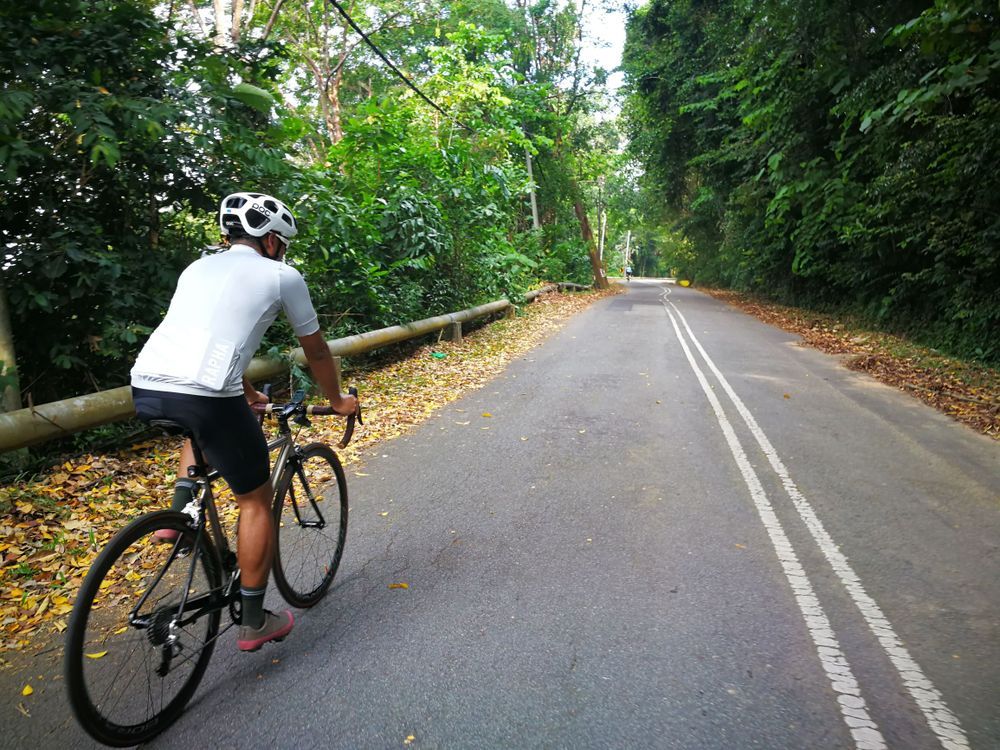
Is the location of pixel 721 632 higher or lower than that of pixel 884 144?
lower

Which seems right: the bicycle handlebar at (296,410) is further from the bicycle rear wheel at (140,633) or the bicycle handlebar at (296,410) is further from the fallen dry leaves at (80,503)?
the fallen dry leaves at (80,503)

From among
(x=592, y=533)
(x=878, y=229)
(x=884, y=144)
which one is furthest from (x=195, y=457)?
(x=878, y=229)

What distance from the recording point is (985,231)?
948cm

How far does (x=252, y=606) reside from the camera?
267 cm

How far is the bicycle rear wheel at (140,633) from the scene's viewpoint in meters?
2.15

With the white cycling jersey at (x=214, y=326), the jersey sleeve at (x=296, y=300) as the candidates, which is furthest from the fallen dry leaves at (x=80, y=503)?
the jersey sleeve at (x=296, y=300)

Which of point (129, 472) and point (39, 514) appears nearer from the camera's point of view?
point (39, 514)

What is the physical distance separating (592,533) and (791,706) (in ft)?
5.58

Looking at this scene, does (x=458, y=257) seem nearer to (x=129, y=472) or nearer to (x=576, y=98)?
(x=129, y=472)

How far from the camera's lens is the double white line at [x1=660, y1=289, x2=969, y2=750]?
241 centimetres

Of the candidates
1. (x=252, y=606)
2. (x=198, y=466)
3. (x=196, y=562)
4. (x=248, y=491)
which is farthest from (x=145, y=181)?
(x=252, y=606)

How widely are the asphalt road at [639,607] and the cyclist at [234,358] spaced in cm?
65

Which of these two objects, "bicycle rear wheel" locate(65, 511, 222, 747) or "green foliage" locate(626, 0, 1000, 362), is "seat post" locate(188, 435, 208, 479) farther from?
"green foliage" locate(626, 0, 1000, 362)

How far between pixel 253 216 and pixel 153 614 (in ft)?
5.47
